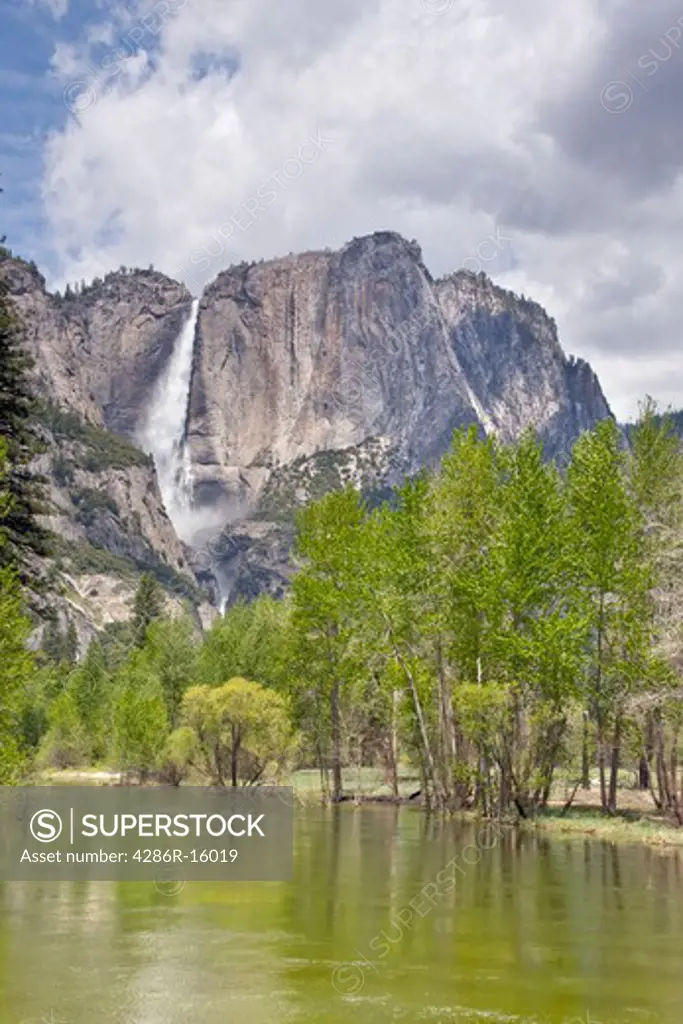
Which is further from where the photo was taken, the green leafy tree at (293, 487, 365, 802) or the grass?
the green leafy tree at (293, 487, 365, 802)

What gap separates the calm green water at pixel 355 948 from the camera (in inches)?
595

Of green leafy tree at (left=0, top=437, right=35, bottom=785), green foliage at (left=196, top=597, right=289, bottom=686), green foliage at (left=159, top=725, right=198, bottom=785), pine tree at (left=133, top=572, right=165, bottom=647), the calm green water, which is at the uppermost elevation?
pine tree at (left=133, top=572, right=165, bottom=647)

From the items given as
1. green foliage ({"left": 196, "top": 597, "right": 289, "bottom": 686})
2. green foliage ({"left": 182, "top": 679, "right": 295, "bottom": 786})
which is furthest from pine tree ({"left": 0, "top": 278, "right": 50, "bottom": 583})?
green foliage ({"left": 196, "top": 597, "right": 289, "bottom": 686})

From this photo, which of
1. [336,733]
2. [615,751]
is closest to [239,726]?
[336,733]

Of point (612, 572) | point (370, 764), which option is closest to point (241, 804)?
point (612, 572)

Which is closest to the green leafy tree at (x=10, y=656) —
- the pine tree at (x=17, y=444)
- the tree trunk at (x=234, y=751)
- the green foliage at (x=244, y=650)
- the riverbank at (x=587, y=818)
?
the pine tree at (x=17, y=444)

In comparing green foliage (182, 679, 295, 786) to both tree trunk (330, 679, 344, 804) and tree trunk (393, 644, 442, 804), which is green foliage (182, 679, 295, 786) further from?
tree trunk (393, 644, 442, 804)

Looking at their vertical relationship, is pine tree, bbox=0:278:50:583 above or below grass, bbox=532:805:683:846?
above

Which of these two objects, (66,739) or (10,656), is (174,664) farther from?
(10,656)

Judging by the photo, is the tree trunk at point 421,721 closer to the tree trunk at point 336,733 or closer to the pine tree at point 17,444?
the tree trunk at point 336,733

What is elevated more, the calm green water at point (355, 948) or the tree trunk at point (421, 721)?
the tree trunk at point (421, 721)

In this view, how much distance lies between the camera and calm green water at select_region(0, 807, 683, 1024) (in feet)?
49.6

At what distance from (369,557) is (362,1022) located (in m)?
37.9

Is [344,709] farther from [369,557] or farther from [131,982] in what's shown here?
[131,982]
